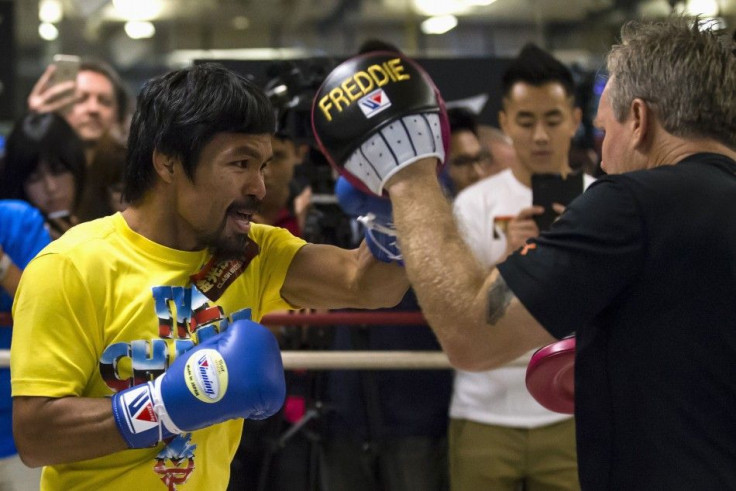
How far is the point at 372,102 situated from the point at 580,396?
0.55 metres

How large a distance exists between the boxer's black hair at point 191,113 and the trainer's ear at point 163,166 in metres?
0.01

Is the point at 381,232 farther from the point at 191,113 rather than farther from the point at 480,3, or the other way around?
the point at 480,3

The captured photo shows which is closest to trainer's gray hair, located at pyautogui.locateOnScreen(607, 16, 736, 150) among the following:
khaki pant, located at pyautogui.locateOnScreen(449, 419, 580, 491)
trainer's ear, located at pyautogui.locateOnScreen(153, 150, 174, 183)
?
trainer's ear, located at pyautogui.locateOnScreen(153, 150, 174, 183)

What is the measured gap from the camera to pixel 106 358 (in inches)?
68.5

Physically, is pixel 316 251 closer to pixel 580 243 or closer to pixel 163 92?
pixel 163 92

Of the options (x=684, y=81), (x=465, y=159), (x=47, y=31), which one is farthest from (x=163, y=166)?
(x=47, y=31)

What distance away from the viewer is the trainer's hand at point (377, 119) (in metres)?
1.56

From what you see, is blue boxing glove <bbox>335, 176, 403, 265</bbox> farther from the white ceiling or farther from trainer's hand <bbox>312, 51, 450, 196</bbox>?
the white ceiling

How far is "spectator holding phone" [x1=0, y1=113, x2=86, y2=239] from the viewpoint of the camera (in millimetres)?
3250

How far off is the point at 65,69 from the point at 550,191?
1.89 meters

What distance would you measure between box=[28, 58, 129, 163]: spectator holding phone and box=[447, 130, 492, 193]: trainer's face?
50.0 inches

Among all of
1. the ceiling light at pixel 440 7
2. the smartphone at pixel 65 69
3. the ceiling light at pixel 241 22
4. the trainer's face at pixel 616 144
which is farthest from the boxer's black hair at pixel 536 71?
the ceiling light at pixel 241 22

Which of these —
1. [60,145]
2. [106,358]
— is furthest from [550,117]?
[106,358]

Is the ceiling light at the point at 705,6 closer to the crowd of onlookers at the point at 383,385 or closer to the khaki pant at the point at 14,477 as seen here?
the crowd of onlookers at the point at 383,385
